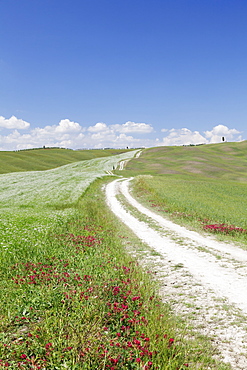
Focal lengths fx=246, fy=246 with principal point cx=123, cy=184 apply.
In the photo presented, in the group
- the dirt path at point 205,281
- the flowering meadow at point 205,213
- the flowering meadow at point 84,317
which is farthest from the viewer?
the flowering meadow at point 205,213

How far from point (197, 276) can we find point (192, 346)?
512 centimetres

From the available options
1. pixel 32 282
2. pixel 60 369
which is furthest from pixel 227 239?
pixel 60 369

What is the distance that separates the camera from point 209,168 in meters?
85.2

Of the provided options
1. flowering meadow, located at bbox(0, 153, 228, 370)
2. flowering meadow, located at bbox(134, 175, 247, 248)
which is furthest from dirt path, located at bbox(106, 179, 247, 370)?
flowering meadow, located at bbox(134, 175, 247, 248)

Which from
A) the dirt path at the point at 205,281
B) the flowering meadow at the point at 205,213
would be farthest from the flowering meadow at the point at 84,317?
the flowering meadow at the point at 205,213

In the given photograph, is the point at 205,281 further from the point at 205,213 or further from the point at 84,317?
the point at 205,213

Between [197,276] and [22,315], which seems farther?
[197,276]

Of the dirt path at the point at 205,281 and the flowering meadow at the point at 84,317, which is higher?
the flowering meadow at the point at 84,317

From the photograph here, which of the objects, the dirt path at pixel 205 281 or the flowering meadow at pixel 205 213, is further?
the flowering meadow at pixel 205 213

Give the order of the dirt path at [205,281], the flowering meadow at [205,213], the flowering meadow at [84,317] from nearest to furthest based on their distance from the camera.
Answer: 1. the flowering meadow at [84,317]
2. the dirt path at [205,281]
3. the flowering meadow at [205,213]

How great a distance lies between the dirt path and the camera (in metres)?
6.68

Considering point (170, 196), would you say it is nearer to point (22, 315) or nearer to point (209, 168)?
point (22, 315)

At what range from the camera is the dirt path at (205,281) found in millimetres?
6680

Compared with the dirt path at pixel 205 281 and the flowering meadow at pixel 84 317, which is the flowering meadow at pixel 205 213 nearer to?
the dirt path at pixel 205 281
